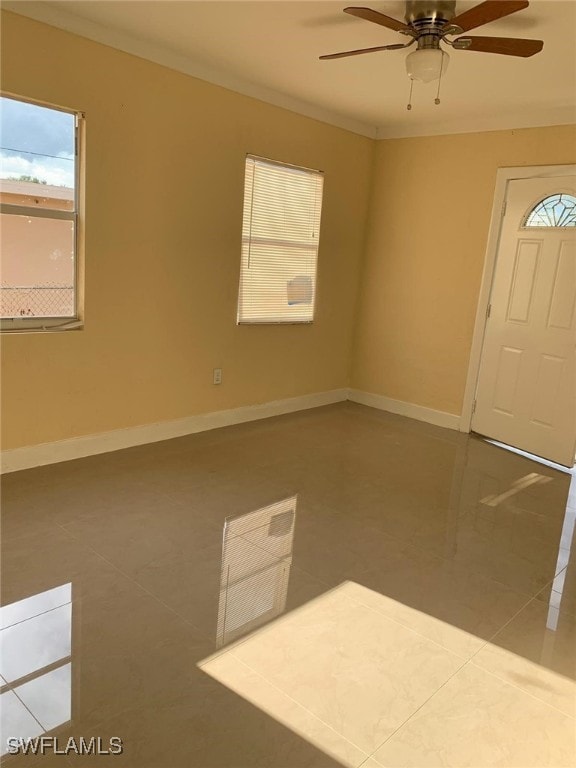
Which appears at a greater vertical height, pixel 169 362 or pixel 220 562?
pixel 169 362

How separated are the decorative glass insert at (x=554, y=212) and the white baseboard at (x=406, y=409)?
1.75 meters

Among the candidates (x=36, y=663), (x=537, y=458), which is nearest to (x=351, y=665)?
(x=36, y=663)

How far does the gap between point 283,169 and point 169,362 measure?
1.88 meters

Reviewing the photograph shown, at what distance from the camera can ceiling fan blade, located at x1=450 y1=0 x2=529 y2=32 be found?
7.39 ft

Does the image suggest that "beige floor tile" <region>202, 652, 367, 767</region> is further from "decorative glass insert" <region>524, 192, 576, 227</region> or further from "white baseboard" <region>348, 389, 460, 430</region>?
"decorative glass insert" <region>524, 192, 576, 227</region>

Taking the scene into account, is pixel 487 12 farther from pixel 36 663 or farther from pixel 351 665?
pixel 36 663

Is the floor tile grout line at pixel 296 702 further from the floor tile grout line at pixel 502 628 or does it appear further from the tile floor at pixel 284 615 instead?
the floor tile grout line at pixel 502 628

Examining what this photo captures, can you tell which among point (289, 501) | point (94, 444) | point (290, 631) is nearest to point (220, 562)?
point (290, 631)

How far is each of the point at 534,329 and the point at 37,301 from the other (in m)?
3.61

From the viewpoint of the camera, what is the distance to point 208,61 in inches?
149

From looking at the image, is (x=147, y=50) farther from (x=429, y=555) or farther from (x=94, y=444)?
(x=429, y=555)

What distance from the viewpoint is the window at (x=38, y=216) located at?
10.4ft

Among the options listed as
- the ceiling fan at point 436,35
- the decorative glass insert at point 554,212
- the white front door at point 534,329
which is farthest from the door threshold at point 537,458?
the ceiling fan at point 436,35

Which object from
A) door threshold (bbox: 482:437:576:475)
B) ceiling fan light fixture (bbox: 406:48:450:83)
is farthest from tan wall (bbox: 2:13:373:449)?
door threshold (bbox: 482:437:576:475)
